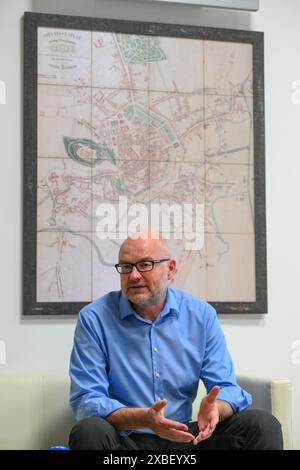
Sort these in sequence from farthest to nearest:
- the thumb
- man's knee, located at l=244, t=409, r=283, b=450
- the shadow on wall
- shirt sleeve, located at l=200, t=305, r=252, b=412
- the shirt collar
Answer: the shadow on wall, the shirt collar, shirt sleeve, located at l=200, t=305, r=252, b=412, man's knee, located at l=244, t=409, r=283, b=450, the thumb

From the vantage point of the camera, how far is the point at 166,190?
3.44 m

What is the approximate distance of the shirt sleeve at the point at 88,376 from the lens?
2635 millimetres

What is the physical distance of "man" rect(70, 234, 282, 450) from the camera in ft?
8.79

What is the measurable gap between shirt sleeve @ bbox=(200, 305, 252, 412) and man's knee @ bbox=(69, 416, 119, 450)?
0.47 meters

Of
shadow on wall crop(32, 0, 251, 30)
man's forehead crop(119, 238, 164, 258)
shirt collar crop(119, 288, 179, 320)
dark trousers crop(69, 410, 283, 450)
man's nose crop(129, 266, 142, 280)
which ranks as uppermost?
shadow on wall crop(32, 0, 251, 30)

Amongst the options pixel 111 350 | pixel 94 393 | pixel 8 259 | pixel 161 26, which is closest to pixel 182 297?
pixel 111 350

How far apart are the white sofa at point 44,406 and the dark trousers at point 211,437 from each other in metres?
0.32

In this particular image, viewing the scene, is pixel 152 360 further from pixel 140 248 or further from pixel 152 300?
pixel 140 248

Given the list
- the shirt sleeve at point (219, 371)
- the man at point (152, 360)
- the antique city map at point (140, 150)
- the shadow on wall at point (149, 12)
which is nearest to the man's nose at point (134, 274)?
the man at point (152, 360)

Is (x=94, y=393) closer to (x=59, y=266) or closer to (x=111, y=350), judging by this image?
(x=111, y=350)

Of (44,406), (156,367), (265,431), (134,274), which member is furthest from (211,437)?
(44,406)

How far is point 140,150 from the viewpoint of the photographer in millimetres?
3434

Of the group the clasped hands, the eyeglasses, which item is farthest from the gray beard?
the clasped hands

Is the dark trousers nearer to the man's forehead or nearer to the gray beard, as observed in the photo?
the gray beard
